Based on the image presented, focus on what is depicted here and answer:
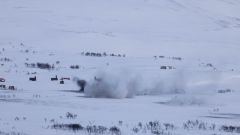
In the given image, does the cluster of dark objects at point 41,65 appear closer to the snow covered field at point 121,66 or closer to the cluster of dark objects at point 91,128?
the snow covered field at point 121,66

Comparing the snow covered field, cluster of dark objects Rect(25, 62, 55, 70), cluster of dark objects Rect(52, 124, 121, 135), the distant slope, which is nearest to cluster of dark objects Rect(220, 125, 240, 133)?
the snow covered field

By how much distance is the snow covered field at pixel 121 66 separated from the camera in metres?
13.6

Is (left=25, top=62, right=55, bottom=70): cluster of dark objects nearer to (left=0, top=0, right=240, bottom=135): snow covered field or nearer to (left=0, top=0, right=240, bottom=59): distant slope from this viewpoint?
(left=0, top=0, right=240, bottom=135): snow covered field

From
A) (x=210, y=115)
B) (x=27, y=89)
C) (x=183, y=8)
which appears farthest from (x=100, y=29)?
(x=210, y=115)

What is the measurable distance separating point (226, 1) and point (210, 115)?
53.8m

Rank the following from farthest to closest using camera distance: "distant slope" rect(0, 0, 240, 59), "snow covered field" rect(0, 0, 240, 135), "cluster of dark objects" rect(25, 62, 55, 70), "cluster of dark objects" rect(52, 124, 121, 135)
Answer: "distant slope" rect(0, 0, 240, 59), "cluster of dark objects" rect(25, 62, 55, 70), "snow covered field" rect(0, 0, 240, 135), "cluster of dark objects" rect(52, 124, 121, 135)

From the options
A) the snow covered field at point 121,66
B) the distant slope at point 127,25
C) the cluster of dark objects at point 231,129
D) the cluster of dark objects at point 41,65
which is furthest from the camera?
the distant slope at point 127,25

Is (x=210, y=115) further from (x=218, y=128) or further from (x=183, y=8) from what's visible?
(x=183, y=8)

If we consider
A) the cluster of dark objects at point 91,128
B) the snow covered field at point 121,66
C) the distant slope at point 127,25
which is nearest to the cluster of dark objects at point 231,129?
the snow covered field at point 121,66

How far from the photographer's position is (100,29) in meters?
51.0

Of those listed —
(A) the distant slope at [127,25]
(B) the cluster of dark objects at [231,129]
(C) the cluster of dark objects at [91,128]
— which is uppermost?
(A) the distant slope at [127,25]

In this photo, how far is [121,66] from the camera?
30.0m

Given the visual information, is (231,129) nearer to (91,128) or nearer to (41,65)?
(91,128)

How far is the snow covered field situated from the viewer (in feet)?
44.6
